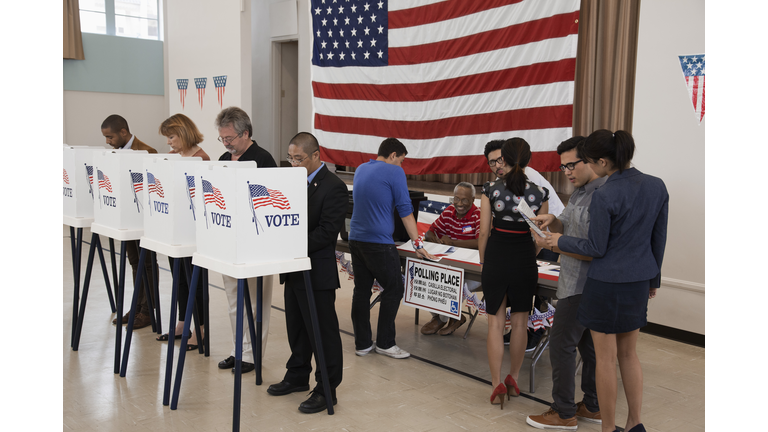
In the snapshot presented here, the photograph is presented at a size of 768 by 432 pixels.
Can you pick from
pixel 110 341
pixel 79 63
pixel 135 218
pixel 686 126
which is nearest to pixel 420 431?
pixel 135 218

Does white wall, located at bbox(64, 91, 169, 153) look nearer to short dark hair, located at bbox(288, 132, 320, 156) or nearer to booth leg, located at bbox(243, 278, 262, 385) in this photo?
booth leg, located at bbox(243, 278, 262, 385)

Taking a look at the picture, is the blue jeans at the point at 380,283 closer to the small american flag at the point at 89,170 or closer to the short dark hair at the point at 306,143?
the short dark hair at the point at 306,143

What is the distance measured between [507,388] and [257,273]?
5.53 ft

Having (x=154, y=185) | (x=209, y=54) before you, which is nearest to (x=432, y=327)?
(x=154, y=185)

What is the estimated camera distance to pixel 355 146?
7.93 m

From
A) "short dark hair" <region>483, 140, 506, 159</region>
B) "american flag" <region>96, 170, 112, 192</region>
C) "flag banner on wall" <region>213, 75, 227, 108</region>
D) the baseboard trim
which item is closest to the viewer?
"short dark hair" <region>483, 140, 506, 159</region>

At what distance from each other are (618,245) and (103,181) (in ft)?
10.6

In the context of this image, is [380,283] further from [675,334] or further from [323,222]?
[675,334]

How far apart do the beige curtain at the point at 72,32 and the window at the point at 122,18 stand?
1.04 ft

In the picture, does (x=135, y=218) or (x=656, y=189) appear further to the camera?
(x=135, y=218)

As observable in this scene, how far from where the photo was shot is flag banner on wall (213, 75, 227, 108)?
→ 9.39 m

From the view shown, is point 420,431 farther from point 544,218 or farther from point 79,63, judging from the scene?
point 79,63

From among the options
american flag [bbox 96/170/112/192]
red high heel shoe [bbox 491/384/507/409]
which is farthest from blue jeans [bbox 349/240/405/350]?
american flag [bbox 96/170/112/192]

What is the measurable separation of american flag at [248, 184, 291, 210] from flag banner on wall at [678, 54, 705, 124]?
335 cm
